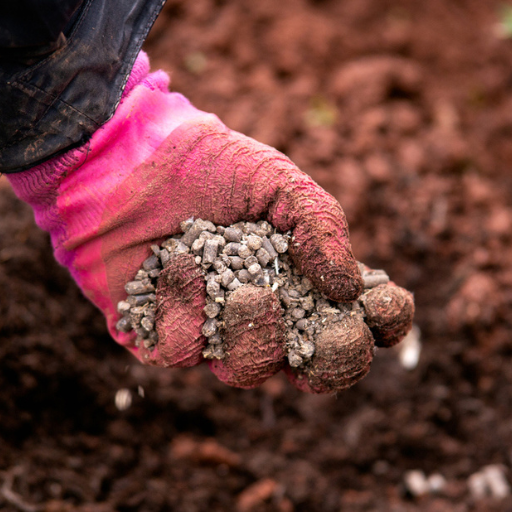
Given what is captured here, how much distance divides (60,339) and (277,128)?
1870 mm

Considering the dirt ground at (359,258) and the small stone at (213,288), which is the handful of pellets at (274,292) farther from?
the dirt ground at (359,258)

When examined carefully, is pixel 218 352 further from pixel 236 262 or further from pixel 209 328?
pixel 236 262

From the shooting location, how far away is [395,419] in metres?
2.54

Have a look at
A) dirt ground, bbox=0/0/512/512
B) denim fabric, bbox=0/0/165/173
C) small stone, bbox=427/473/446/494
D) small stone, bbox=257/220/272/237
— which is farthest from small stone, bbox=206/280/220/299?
small stone, bbox=427/473/446/494

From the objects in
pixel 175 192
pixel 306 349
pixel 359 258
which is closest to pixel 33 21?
pixel 175 192

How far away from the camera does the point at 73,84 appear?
4.19 ft

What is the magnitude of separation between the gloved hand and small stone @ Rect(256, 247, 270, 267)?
0.09 m

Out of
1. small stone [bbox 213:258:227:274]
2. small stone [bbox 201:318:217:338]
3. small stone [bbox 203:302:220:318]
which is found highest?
small stone [bbox 213:258:227:274]

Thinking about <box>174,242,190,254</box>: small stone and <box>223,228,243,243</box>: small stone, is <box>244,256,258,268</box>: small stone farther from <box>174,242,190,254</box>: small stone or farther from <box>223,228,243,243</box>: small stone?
<box>174,242,190,254</box>: small stone

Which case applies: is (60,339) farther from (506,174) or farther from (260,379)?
(506,174)

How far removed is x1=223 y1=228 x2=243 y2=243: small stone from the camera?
4.56 ft

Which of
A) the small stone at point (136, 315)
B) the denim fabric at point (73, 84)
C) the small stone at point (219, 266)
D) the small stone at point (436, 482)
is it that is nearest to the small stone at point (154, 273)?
the small stone at point (136, 315)

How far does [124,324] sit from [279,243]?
1.89 ft

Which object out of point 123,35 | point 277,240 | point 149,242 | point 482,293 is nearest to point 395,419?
point 482,293
